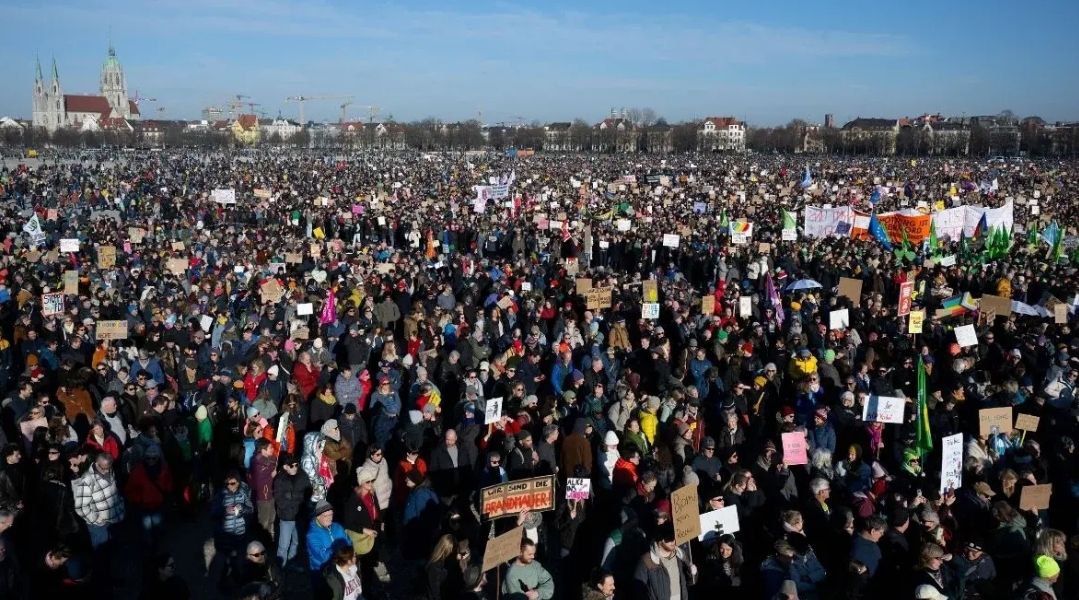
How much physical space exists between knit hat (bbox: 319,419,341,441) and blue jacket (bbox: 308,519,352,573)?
66.6 inches

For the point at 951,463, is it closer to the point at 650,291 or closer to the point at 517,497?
the point at 517,497

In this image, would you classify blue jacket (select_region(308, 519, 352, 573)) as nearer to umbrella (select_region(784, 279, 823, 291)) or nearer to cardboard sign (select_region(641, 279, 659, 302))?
cardboard sign (select_region(641, 279, 659, 302))

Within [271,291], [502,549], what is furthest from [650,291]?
[502,549]

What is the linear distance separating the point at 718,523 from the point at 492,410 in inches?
93.8

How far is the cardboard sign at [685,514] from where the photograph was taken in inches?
203

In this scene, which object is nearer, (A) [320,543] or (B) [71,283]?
(A) [320,543]

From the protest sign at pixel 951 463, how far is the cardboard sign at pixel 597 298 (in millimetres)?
6266

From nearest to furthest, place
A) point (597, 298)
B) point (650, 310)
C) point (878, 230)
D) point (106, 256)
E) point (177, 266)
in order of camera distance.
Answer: point (650, 310), point (597, 298), point (106, 256), point (177, 266), point (878, 230)

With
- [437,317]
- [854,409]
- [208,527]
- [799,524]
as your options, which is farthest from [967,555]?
[437,317]

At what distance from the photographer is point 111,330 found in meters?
10.5

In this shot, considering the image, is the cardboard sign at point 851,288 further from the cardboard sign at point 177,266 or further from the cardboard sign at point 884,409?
the cardboard sign at point 177,266

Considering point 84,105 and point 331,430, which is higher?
point 84,105

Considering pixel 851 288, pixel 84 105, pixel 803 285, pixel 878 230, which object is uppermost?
pixel 84 105

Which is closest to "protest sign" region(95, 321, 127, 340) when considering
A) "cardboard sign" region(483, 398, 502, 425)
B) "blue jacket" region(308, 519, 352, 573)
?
"cardboard sign" region(483, 398, 502, 425)
